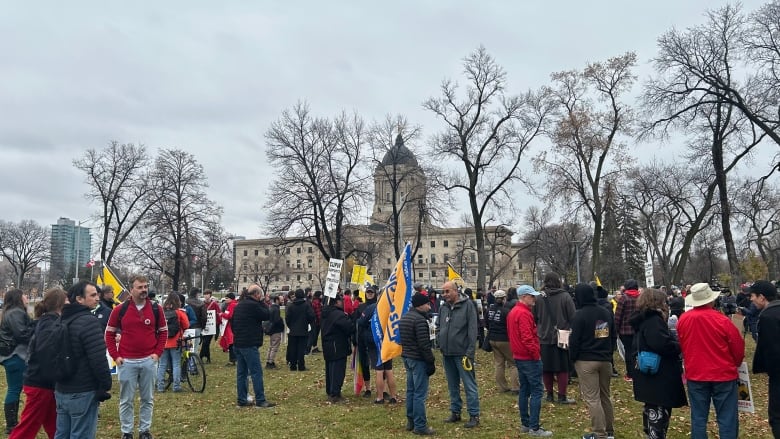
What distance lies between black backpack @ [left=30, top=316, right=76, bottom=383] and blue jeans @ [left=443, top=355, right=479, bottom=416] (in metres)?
4.81

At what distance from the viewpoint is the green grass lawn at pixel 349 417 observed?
26.0 ft

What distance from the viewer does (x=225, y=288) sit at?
302 ft

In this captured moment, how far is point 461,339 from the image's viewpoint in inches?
309

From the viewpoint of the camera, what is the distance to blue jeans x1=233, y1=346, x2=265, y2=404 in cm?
960

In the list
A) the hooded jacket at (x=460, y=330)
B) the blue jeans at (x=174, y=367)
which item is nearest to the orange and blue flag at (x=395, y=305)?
the hooded jacket at (x=460, y=330)

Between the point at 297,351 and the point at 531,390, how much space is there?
8.27 m

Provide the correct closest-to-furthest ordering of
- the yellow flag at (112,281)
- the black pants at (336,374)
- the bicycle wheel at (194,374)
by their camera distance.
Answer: the black pants at (336,374)
the bicycle wheel at (194,374)
the yellow flag at (112,281)

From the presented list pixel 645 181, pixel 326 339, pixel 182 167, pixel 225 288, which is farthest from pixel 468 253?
pixel 326 339

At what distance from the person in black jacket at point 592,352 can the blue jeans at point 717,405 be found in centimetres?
121

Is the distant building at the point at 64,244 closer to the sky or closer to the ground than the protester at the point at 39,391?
closer to the sky

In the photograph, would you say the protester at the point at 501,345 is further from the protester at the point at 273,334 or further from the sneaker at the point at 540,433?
the protester at the point at 273,334

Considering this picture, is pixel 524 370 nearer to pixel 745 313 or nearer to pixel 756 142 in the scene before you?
pixel 745 313

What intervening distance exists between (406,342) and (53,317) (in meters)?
4.30

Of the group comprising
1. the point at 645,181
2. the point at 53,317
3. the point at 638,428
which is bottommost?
the point at 638,428
